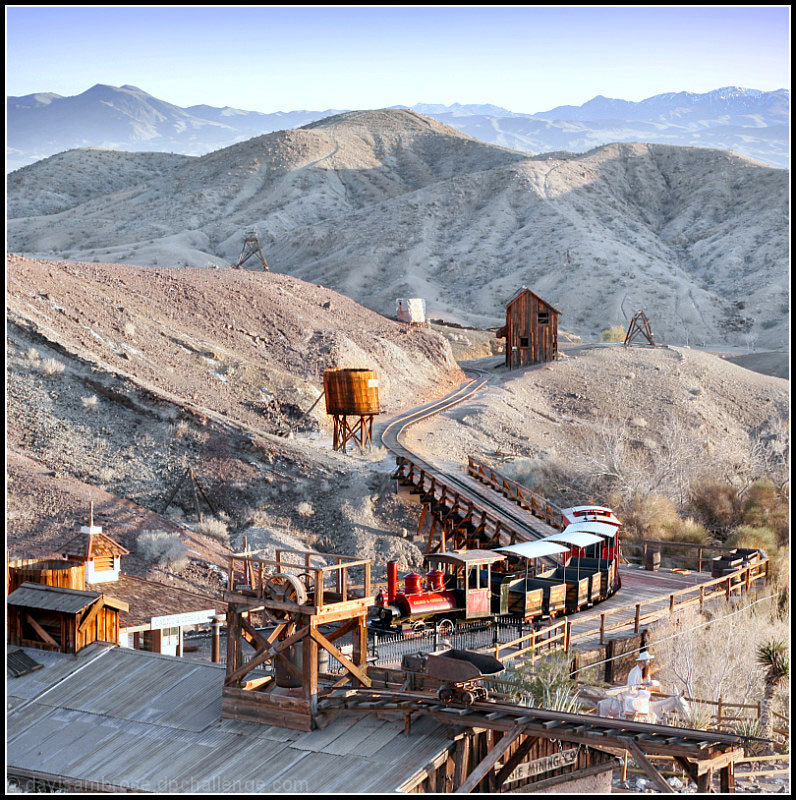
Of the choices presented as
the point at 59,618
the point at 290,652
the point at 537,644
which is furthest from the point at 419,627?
the point at 59,618

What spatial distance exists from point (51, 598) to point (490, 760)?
36.8 ft

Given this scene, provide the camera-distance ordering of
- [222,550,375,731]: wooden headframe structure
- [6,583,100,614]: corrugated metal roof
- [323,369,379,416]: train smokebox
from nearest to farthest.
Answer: [222,550,375,731]: wooden headframe structure
[6,583,100,614]: corrugated metal roof
[323,369,379,416]: train smokebox

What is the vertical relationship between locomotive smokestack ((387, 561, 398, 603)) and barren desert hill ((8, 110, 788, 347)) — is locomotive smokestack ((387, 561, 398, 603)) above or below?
below

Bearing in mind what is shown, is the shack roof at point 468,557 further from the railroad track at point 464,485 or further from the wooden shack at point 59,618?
the wooden shack at point 59,618

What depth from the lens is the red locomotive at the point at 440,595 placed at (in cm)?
2523

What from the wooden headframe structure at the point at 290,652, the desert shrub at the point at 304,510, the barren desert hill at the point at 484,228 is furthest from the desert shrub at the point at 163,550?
the barren desert hill at the point at 484,228

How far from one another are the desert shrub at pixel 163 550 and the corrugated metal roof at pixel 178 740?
12905 mm

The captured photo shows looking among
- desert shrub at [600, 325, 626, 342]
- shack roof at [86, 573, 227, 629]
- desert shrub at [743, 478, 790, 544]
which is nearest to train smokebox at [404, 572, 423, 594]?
shack roof at [86, 573, 227, 629]

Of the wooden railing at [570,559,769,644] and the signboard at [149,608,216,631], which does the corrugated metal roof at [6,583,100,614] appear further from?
the wooden railing at [570,559,769,644]

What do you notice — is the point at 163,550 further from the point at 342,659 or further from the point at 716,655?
the point at 342,659

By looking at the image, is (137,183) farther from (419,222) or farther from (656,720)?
(656,720)

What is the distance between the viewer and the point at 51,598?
73.6 feet

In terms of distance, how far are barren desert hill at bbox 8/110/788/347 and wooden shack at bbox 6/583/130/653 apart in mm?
69024

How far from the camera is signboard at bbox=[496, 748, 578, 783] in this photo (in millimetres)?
16234
